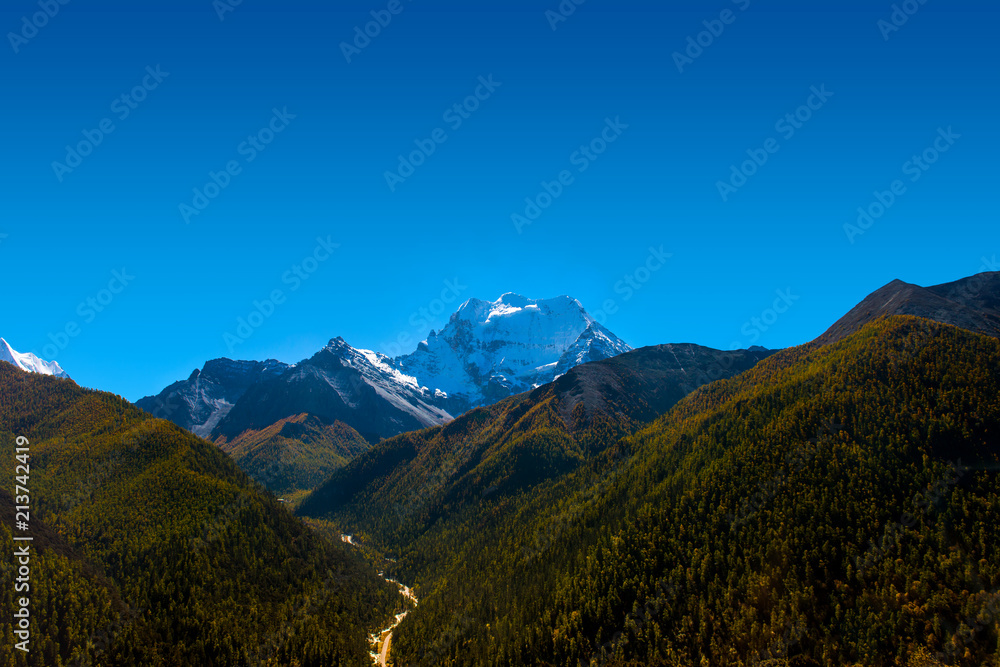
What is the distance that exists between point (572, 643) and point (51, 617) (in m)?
164

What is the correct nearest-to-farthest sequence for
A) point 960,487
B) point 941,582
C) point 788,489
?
point 941,582
point 960,487
point 788,489

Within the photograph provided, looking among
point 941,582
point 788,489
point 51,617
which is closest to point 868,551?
point 941,582

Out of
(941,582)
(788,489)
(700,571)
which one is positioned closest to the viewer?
(941,582)

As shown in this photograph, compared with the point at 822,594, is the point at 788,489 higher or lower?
higher

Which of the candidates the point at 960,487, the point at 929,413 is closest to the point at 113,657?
the point at 960,487

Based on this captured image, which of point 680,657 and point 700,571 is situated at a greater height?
point 700,571

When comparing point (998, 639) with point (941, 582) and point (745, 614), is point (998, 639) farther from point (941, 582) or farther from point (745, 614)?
point (745, 614)

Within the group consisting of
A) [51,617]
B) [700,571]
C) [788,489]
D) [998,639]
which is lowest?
[998,639]

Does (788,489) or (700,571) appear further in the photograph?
(788,489)

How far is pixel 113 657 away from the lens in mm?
178750

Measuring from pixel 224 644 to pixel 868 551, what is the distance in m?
208

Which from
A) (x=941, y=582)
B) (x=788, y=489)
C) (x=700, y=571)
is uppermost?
(x=788, y=489)

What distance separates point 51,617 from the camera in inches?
7013

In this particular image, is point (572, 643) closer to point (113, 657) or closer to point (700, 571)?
point (700, 571)
